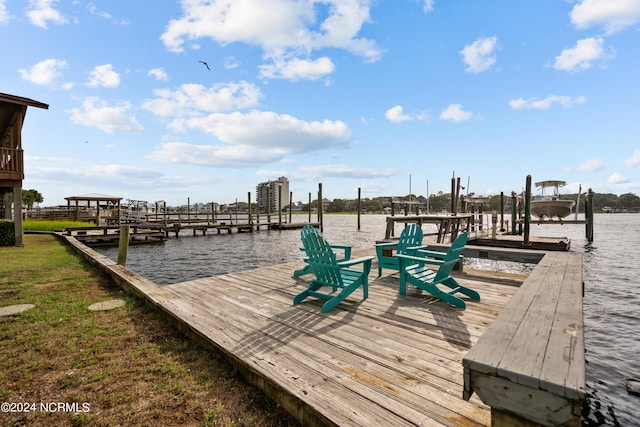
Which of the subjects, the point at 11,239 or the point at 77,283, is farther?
the point at 11,239

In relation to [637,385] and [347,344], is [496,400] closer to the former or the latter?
[347,344]

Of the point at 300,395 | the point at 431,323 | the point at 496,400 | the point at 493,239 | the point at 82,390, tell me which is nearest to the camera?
the point at 496,400

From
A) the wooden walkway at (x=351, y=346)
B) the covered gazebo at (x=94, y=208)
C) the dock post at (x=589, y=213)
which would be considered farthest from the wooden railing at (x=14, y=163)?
the dock post at (x=589, y=213)

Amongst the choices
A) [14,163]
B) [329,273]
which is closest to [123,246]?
[329,273]

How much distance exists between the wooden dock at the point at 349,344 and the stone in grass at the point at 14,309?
52.1 inches

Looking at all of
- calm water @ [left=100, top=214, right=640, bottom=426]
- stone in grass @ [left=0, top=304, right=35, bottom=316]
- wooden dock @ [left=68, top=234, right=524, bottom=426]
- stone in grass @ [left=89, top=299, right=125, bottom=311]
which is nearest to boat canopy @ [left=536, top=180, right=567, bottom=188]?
calm water @ [left=100, top=214, right=640, bottom=426]

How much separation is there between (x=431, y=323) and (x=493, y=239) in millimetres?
12336

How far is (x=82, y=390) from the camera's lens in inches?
101

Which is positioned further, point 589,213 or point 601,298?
point 589,213

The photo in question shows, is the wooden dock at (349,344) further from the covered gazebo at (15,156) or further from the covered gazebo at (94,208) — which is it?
the covered gazebo at (94,208)

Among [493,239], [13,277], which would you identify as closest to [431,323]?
[13,277]

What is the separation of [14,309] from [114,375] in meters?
3.19

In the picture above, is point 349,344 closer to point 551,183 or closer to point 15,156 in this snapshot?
point 15,156

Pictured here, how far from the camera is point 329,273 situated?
4238mm
